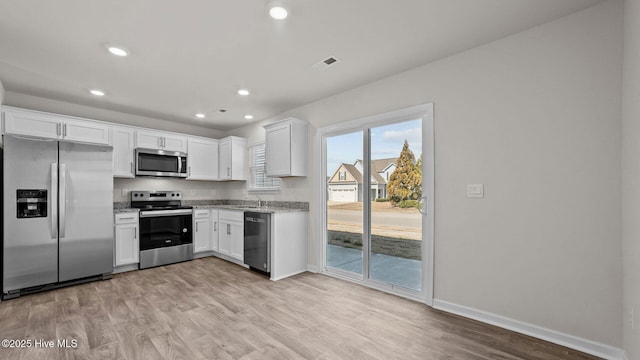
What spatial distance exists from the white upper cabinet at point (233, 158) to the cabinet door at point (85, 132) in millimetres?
1846

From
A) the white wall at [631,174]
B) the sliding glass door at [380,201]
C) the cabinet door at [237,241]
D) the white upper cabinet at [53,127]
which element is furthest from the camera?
the cabinet door at [237,241]

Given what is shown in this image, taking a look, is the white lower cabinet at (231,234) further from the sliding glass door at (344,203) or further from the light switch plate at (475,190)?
the light switch plate at (475,190)

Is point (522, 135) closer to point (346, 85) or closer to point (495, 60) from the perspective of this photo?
point (495, 60)

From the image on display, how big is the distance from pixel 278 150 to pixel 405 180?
202 cm

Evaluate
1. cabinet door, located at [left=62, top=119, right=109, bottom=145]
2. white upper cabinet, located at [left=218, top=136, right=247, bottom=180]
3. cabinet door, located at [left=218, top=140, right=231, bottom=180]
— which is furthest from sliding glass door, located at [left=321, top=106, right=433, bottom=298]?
cabinet door, located at [left=62, top=119, right=109, bottom=145]

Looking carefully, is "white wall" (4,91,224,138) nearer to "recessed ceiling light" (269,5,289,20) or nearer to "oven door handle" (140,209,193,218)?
"oven door handle" (140,209,193,218)

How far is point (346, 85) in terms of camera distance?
143 inches

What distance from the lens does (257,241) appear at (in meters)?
4.10

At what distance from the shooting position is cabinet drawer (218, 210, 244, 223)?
452 centimetres

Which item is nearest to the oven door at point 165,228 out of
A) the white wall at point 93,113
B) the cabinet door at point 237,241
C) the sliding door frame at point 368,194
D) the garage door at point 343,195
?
the cabinet door at point 237,241

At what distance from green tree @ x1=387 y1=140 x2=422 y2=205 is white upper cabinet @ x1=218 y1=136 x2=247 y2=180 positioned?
3.15 m

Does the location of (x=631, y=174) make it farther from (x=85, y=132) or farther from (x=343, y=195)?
(x=85, y=132)

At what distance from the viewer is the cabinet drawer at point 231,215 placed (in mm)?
4524

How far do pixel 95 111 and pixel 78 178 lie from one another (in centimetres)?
151
